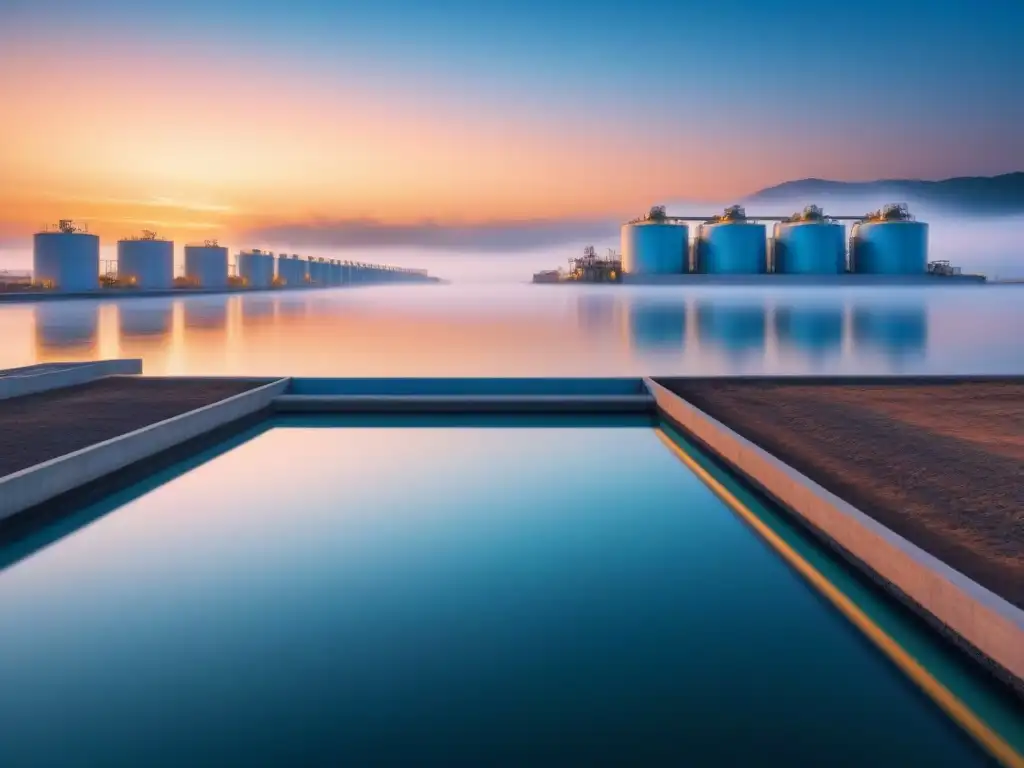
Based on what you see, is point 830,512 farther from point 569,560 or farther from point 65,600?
point 65,600

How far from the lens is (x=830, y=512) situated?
576cm

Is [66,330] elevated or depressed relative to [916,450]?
elevated

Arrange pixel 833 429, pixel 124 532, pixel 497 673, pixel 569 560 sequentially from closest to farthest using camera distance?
pixel 497 673
pixel 569 560
pixel 124 532
pixel 833 429

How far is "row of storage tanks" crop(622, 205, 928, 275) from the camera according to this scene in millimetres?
85875

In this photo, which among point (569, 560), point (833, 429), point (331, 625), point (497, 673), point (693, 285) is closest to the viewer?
point (497, 673)

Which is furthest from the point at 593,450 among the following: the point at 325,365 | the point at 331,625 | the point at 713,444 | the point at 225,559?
the point at 325,365

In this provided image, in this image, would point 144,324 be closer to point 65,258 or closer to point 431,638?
point 431,638

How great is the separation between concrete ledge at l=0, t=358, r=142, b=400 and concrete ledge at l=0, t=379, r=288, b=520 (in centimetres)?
287

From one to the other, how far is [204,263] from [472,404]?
85.9 m

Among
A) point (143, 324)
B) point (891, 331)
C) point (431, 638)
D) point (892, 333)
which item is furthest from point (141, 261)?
point (431, 638)

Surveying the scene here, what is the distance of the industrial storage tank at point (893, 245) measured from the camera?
8556 cm

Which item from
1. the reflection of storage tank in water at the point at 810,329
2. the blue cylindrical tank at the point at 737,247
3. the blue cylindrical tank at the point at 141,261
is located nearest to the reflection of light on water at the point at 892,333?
the reflection of storage tank in water at the point at 810,329

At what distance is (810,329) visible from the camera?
25.8m

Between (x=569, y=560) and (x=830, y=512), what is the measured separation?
68.0 inches
